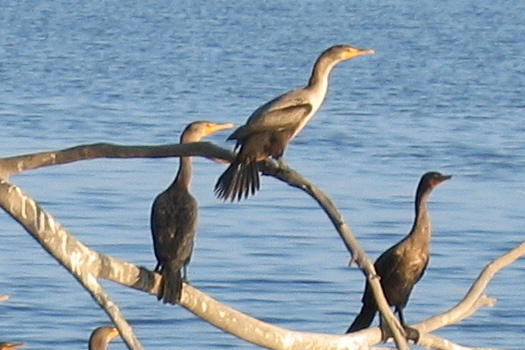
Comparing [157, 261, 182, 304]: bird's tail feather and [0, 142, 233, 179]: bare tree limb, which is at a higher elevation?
[0, 142, 233, 179]: bare tree limb

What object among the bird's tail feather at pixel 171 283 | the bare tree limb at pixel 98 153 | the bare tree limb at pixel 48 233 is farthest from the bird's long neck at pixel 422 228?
the bare tree limb at pixel 48 233

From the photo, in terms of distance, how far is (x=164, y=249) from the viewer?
621 cm

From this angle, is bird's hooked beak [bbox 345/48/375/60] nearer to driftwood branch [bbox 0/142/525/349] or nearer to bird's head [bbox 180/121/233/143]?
bird's head [bbox 180/121/233/143]

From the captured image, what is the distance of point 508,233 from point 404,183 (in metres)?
2.29

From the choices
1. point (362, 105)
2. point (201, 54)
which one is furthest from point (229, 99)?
point (201, 54)

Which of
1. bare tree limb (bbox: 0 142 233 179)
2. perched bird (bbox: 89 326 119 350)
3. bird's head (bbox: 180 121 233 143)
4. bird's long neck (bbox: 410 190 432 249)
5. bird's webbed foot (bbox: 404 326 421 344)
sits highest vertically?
bird's head (bbox: 180 121 233 143)

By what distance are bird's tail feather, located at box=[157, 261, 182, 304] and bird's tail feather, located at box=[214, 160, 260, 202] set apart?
0.91ft

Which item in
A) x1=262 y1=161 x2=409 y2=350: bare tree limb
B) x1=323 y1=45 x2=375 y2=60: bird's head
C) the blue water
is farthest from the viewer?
the blue water

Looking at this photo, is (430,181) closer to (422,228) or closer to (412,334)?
(422,228)

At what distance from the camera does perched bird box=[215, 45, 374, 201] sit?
19.5 ft

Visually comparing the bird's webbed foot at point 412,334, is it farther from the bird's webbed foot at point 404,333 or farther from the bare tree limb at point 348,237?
the bare tree limb at point 348,237

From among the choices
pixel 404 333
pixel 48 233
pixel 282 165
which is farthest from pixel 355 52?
pixel 48 233

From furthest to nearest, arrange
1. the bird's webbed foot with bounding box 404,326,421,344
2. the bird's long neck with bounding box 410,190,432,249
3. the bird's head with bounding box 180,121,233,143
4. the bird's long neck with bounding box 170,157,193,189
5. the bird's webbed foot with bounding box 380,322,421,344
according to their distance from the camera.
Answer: the bird's long neck with bounding box 410,190,432,249, the bird's head with bounding box 180,121,233,143, the bird's long neck with bounding box 170,157,193,189, the bird's webbed foot with bounding box 404,326,421,344, the bird's webbed foot with bounding box 380,322,421,344

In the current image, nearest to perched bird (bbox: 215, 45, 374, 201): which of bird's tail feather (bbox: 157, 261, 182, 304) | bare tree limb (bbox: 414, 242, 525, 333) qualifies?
bird's tail feather (bbox: 157, 261, 182, 304)
